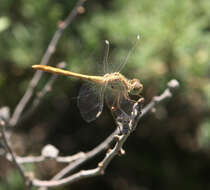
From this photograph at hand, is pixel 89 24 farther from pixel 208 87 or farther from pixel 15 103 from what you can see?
pixel 208 87

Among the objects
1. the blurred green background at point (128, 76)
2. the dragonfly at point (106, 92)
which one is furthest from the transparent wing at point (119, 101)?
the blurred green background at point (128, 76)

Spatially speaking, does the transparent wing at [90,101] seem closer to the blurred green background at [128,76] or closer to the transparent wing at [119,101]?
the transparent wing at [119,101]

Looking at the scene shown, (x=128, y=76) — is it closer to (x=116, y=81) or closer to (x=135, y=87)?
(x=116, y=81)

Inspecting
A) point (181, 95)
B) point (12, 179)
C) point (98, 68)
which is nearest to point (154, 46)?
point (181, 95)

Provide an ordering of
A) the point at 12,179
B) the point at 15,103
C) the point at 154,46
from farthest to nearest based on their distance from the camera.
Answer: the point at 15,103 < the point at 154,46 < the point at 12,179

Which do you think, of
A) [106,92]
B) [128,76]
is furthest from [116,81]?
[128,76]
